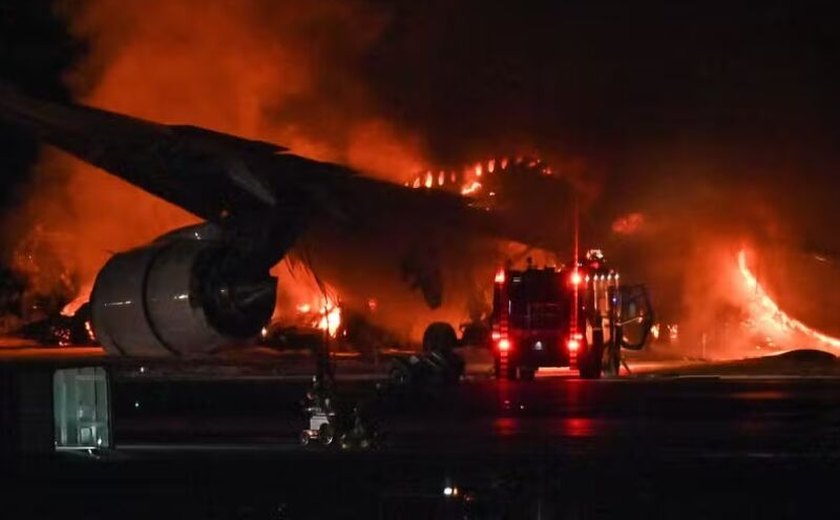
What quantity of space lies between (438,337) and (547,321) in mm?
2639

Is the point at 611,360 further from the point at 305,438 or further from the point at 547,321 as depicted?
the point at 305,438

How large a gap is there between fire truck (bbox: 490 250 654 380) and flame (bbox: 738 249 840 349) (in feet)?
28.2

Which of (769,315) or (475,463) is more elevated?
(769,315)

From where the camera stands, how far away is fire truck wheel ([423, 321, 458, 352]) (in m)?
35.1

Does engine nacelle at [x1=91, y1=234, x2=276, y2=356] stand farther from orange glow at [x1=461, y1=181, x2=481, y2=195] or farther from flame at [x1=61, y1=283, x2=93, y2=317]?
orange glow at [x1=461, y1=181, x2=481, y2=195]

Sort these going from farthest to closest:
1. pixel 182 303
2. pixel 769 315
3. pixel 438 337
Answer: pixel 769 315, pixel 438 337, pixel 182 303

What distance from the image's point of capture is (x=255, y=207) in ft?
63.8

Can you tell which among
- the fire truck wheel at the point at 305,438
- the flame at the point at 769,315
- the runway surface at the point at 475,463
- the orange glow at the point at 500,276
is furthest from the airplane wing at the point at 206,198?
the flame at the point at 769,315

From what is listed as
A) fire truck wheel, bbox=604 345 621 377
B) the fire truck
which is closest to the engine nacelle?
the fire truck

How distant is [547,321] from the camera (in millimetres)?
37125

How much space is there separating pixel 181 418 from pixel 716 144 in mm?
24896

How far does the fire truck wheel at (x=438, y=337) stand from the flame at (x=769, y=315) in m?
11.6

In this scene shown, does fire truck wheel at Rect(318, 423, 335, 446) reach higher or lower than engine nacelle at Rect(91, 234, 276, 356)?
lower

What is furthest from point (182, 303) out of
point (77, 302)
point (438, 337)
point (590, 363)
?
point (77, 302)
